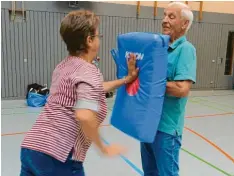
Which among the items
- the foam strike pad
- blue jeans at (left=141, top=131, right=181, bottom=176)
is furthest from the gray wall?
blue jeans at (left=141, top=131, right=181, bottom=176)

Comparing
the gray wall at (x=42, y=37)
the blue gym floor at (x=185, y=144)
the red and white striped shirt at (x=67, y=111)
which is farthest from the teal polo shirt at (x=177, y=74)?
the gray wall at (x=42, y=37)

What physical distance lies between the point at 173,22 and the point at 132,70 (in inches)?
15.7

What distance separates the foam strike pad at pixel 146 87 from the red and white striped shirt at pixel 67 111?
46 cm

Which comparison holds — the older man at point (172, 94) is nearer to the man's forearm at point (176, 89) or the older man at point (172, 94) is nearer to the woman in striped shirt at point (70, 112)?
the man's forearm at point (176, 89)

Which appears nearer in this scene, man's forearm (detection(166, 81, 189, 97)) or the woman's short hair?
the woman's short hair

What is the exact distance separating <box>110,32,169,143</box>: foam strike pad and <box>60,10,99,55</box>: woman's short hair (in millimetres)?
480

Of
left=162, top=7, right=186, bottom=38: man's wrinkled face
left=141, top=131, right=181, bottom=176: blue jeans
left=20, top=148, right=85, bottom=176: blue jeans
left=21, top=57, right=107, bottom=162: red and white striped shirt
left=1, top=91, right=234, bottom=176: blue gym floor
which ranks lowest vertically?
left=1, top=91, right=234, bottom=176: blue gym floor

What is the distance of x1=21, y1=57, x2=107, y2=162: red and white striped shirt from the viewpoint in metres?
1.09

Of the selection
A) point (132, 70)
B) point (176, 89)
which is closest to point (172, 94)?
point (176, 89)

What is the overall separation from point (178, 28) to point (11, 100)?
5370 millimetres

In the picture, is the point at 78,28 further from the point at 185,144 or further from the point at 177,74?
the point at 185,144

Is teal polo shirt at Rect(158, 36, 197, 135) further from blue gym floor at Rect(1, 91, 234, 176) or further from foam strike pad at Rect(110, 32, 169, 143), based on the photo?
blue gym floor at Rect(1, 91, 234, 176)

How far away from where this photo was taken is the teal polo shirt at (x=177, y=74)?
1548 mm

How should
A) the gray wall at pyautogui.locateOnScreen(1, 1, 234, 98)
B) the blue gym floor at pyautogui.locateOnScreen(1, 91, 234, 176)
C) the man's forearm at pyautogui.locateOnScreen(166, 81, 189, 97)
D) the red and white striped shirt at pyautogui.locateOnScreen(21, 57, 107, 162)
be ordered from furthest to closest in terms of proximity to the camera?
the gray wall at pyautogui.locateOnScreen(1, 1, 234, 98), the blue gym floor at pyautogui.locateOnScreen(1, 91, 234, 176), the man's forearm at pyautogui.locateOnScreen(166, 81, 189, 97), the red and white striped shirt at pyautogui.locateOnScreen(21, 57, 107, 162)
